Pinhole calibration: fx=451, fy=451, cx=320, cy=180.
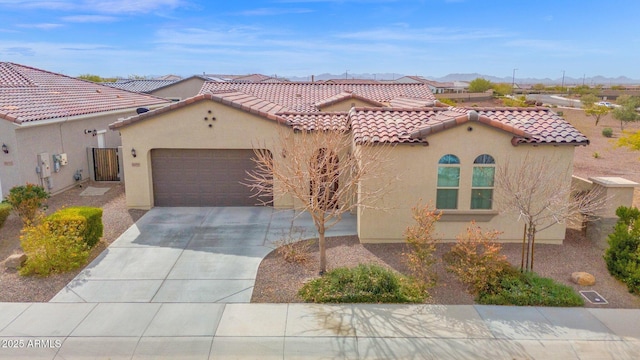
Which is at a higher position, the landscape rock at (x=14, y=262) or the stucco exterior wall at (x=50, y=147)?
the stucco exterior wall at (x=50, y=147)


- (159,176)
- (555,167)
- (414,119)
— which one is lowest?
(159,176)

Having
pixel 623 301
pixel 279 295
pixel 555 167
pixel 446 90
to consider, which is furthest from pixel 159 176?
pixel 446 90

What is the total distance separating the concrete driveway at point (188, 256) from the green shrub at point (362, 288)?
4.64 feet

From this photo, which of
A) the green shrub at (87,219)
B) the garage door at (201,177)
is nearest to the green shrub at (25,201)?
the green shrub at (87,219)

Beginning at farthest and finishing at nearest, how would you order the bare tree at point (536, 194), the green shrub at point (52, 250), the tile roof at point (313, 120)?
the tile roof at point (313, 120)
the green shrub at point (52, 250)
the bare tree at point (536, 194)

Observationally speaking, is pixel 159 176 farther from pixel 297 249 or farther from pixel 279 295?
pixel 279 295

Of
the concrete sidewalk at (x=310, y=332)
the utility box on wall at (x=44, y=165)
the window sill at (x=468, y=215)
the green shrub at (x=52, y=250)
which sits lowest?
the concrete sidewalk at (x=310, y=332)

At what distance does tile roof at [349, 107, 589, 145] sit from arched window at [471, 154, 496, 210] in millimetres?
852

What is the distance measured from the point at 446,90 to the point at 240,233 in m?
79.5

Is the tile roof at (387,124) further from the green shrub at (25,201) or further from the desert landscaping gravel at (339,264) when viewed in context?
the green shrub at (25,201)

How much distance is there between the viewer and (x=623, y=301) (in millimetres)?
9234

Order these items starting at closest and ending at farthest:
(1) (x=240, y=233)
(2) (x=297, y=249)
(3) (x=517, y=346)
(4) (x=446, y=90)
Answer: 1. (3) (x=517, y=346)
2. (2) (x=297, y=249)
3. (1) (x=240, y=233)
4. (4) (x=446, y=90)

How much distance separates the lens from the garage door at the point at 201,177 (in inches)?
628

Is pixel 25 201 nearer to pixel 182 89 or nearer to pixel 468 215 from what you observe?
pixel 468 215
